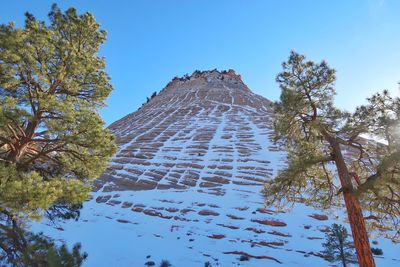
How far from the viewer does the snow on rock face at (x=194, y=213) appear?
14.6 meters

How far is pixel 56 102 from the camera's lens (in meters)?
8.29

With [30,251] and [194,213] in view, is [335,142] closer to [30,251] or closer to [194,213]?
[30,251]

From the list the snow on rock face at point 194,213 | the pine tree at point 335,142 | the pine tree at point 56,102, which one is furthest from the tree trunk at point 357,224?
the pine tree at point 56,102

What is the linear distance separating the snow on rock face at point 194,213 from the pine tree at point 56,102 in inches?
246

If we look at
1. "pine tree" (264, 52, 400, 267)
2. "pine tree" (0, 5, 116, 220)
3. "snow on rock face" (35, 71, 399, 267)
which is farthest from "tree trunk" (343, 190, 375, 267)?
"pine tree" (0, 5, 116, 220)

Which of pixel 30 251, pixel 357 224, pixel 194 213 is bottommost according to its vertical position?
pixel 30 251

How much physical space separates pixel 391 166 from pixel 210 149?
2182 centimetres

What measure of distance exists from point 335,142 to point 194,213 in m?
10.2

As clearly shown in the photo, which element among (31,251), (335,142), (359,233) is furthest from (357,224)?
(31,251)

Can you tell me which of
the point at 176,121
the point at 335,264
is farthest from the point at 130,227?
the point at 176,121

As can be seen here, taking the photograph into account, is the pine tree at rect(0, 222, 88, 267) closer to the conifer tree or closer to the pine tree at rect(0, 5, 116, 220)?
the conifer tree

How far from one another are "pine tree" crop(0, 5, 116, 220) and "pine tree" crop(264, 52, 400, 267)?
5677 mm

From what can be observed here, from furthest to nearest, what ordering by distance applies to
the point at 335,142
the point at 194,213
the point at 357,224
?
the point at 194,213, the point at 335,142, the point at 357,224

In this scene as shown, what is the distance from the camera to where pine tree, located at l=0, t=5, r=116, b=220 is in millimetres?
8242
